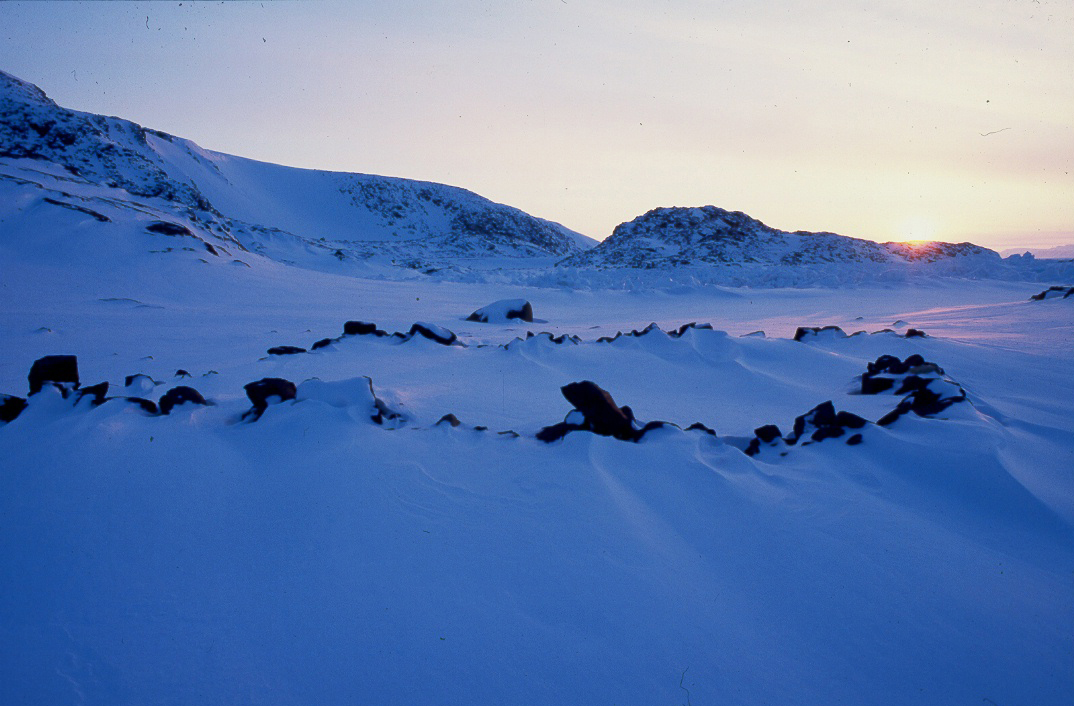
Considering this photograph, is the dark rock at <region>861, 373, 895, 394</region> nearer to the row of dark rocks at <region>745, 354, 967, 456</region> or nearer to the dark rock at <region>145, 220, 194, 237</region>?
the row of dark rocks at <region>745, 354, 967, 456</region>

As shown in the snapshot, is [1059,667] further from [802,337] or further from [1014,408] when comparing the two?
[802,337]

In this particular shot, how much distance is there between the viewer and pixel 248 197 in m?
45.9

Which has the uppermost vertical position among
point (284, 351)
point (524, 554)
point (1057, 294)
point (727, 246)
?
point (727, 246)

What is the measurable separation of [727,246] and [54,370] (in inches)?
862

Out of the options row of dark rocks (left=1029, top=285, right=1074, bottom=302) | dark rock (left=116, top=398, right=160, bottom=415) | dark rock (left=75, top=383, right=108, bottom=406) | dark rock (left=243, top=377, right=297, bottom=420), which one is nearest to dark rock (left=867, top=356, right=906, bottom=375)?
dark rock (left=243, top=377, right=297, bottom=420)

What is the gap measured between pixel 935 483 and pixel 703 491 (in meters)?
1.05

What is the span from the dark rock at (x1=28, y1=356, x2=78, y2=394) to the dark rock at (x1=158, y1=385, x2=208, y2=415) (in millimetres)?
875

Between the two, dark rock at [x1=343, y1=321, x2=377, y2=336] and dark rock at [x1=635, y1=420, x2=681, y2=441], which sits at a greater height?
dark rock at [x1=635, y1=420, x2=681, y2=441]

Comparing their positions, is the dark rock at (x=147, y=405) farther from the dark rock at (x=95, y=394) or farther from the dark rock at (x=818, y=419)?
the dark rock at (x=818, y=419)

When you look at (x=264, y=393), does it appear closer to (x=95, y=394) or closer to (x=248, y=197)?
(x=95, y=394)

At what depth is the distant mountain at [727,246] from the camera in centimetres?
2075

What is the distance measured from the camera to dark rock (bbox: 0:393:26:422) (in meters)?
3.22

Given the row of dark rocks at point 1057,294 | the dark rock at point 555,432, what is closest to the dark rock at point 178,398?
the dark rock at point 555,432

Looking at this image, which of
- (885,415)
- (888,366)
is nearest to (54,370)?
(885,415)
